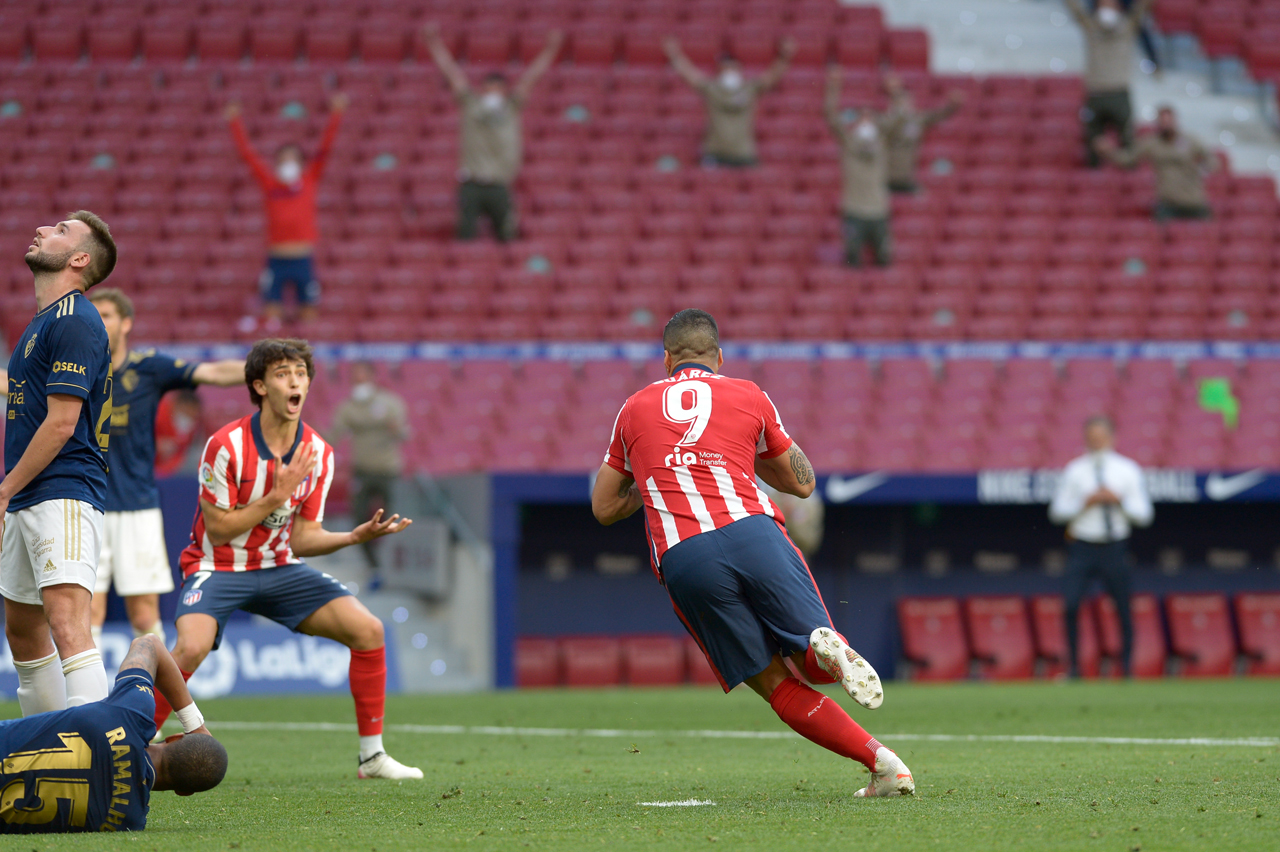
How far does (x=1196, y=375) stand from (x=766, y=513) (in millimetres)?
12901

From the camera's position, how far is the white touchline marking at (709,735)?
7.73 metres

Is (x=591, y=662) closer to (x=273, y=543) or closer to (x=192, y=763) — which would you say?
(x=273, y=543)

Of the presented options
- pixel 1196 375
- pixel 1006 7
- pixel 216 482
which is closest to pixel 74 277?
pixel 216 482

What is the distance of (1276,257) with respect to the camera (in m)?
19.9

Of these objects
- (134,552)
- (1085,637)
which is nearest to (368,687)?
(134,552)

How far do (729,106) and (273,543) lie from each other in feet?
48.0

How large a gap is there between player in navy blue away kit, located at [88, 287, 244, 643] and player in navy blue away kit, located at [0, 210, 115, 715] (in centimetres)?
217

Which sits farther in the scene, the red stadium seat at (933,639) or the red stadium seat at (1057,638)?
the red stadium seat at (1057,638)

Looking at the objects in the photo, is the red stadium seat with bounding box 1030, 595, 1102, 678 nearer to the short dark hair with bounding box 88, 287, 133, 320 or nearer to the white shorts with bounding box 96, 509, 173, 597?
the white shorts with bounding box 96, 509, 173, 597

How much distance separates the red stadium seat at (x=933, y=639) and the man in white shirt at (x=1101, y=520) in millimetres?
1955

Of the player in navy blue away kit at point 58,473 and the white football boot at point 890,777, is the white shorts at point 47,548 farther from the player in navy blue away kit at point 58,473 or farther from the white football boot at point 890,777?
the white football boot at point 890,777

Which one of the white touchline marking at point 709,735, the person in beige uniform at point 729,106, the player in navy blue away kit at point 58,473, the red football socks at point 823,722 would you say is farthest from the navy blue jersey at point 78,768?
the person in beige uniform at point 729,106

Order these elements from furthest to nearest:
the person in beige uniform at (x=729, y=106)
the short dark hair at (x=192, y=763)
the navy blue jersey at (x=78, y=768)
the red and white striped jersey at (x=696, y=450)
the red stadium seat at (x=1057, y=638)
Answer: the person in beige uniform at (x=729, y=106), the red stadium seat at (x=1057, y=638), the red and white striped jersey at (x=696, y=450), the short dark hair at (x=192, y=763), the navy blue jersey at (x=78, y=768)

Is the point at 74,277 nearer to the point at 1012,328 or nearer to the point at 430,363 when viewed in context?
the point at 430,363
